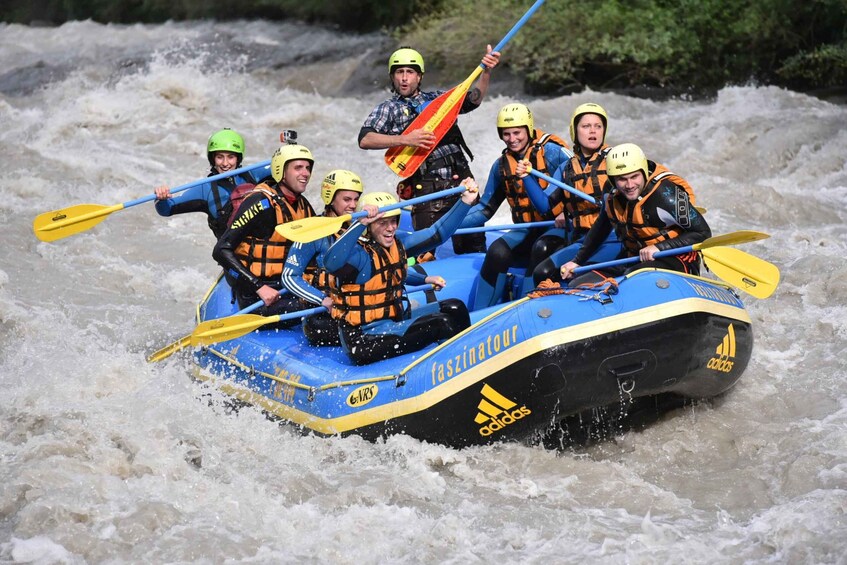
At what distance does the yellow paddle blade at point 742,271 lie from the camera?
17.8 feet

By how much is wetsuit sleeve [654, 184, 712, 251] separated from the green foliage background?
7.48 metres

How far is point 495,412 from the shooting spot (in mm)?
5207

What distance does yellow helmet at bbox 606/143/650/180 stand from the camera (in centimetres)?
547

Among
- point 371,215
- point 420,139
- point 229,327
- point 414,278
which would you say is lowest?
point 229,327

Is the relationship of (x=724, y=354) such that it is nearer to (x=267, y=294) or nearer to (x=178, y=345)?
(x=267, y=294)

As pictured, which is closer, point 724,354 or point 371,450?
point 724,354

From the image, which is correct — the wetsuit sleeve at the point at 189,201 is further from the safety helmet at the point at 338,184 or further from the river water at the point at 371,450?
the safety helmet at the point at 338,184

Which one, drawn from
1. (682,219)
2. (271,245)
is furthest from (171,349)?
(682,219)

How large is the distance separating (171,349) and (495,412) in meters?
2.40

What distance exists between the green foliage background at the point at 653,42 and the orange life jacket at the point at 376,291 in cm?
811

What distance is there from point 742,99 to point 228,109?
626cm

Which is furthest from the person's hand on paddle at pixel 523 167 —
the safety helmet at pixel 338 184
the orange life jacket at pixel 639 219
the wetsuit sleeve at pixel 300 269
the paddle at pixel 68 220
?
the paddle at pixel 68 220

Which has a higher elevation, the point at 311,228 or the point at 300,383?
the point at 311,228

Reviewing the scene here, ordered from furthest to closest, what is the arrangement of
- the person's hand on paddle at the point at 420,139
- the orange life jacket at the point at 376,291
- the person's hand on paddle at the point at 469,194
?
1. the person's hand on paddle at the point at 420,139
2. the person's hand on paddle at the point at 469,194
3. the orange life jacket at the point at 376,291
